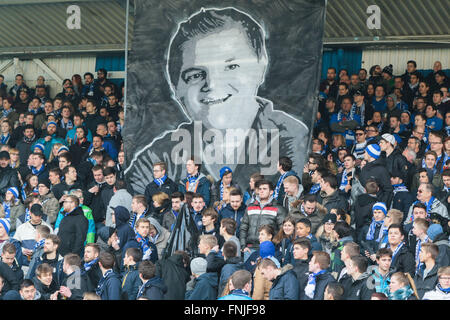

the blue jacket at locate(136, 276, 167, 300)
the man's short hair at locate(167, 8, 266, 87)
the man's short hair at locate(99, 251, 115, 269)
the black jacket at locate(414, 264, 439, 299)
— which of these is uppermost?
the man's short hair at locate(167, 8, 266, 87)

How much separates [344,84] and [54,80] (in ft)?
26.5

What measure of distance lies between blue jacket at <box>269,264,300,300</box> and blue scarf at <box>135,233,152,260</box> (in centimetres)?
221

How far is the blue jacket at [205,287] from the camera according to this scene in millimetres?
9633

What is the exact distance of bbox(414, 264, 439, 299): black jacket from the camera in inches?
369

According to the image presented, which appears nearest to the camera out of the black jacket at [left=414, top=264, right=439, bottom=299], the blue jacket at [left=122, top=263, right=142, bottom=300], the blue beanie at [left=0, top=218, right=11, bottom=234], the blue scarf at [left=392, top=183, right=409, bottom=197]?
the black jacket at [left=414, top=264, right=439, bottom=299]

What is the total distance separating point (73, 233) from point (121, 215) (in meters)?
1.01

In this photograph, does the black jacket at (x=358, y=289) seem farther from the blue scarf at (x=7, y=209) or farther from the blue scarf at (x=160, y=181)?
the blue scarf at (x=7, y=209)

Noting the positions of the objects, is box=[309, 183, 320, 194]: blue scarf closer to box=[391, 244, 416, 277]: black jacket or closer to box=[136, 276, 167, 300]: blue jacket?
box=[391, 244, 416, 277]: black jacket

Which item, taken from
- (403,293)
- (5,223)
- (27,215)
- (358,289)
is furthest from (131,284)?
(27,215)

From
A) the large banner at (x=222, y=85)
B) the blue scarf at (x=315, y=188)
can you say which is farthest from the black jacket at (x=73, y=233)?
the blue scarf at (x=315, y=188)

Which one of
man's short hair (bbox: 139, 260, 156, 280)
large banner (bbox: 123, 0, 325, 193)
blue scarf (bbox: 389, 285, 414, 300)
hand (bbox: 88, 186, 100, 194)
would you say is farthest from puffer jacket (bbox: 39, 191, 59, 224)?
blue scarf (bbox: 389, 285, 414, 300)

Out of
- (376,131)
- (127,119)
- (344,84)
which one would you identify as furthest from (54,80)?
(376,131)

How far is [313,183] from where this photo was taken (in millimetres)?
13219

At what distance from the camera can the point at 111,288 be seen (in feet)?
31.7
